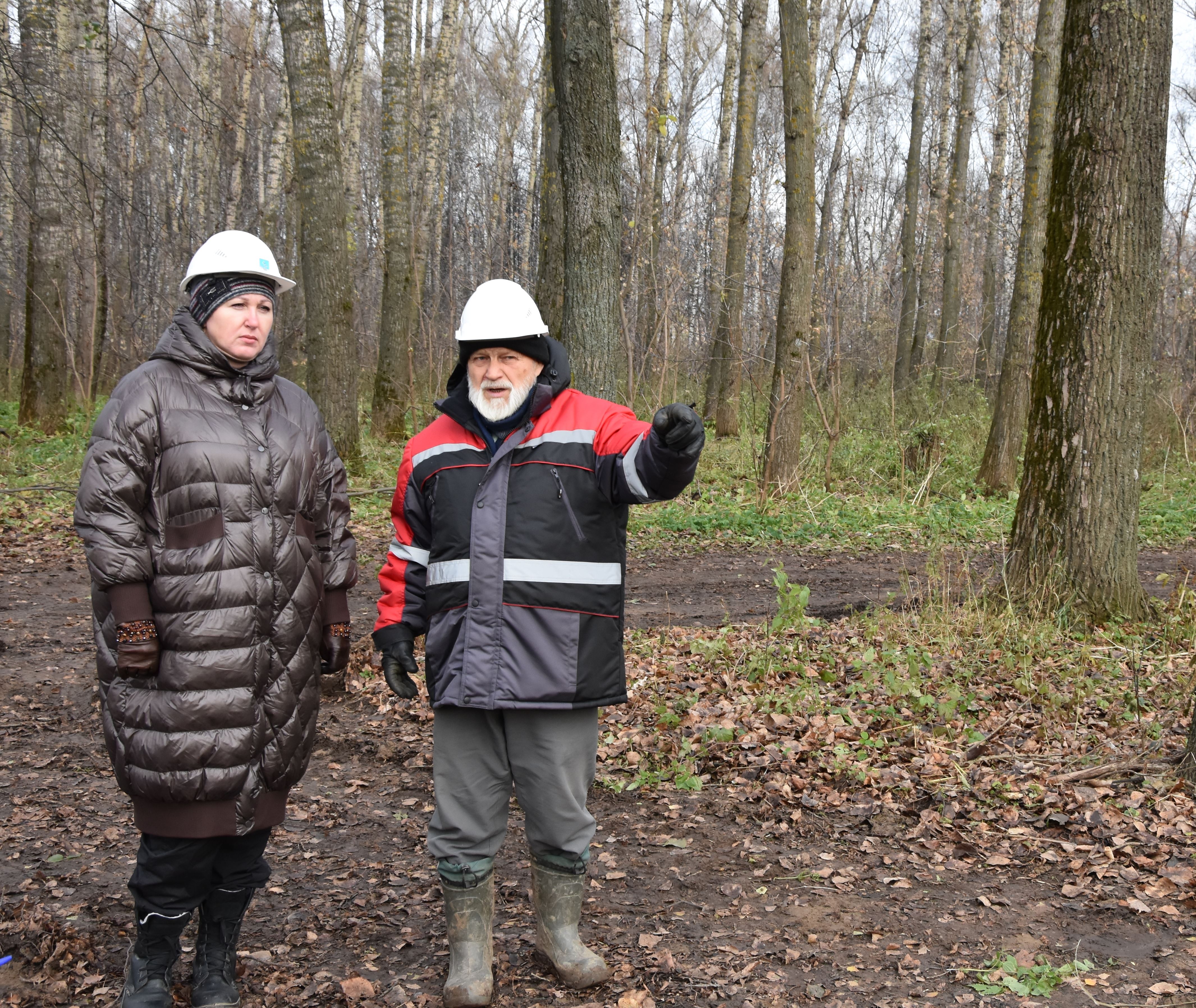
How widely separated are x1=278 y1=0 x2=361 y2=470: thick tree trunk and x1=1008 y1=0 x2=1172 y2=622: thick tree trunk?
21.7 ft

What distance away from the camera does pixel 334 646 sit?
320 centimetres

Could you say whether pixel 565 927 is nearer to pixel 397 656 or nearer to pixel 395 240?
pixel 397 656

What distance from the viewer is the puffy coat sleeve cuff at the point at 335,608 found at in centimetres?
320

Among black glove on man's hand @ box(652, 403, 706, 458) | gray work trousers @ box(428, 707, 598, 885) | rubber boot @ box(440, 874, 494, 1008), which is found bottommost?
rubber boot @ box(440, 874, 494, 1008)

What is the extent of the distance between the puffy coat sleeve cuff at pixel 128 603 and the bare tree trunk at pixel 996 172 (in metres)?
18.5

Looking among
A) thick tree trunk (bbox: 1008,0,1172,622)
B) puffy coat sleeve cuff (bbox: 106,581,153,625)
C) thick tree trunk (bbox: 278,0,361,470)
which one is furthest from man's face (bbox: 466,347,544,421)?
thick tree trunk (bbox: 278,0,361,470)

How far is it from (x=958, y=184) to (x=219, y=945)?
21.6 metres

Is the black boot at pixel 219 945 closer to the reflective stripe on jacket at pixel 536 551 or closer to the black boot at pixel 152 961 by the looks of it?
the black boot at pixel 152 961

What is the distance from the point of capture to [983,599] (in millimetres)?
6945

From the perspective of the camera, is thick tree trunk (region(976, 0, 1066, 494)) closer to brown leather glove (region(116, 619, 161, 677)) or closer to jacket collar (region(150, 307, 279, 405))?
jacket collar (region(150, 307, 279, 405))

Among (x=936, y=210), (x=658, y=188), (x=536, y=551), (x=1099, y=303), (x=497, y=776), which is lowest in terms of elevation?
(x=497, y=776)

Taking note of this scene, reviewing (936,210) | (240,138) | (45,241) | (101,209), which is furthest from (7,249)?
(936,210)

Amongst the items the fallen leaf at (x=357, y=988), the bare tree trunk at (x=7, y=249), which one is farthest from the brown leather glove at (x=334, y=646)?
the bare tree trunk at (x=7, y=249)

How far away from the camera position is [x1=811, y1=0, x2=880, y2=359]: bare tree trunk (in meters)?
18.9
